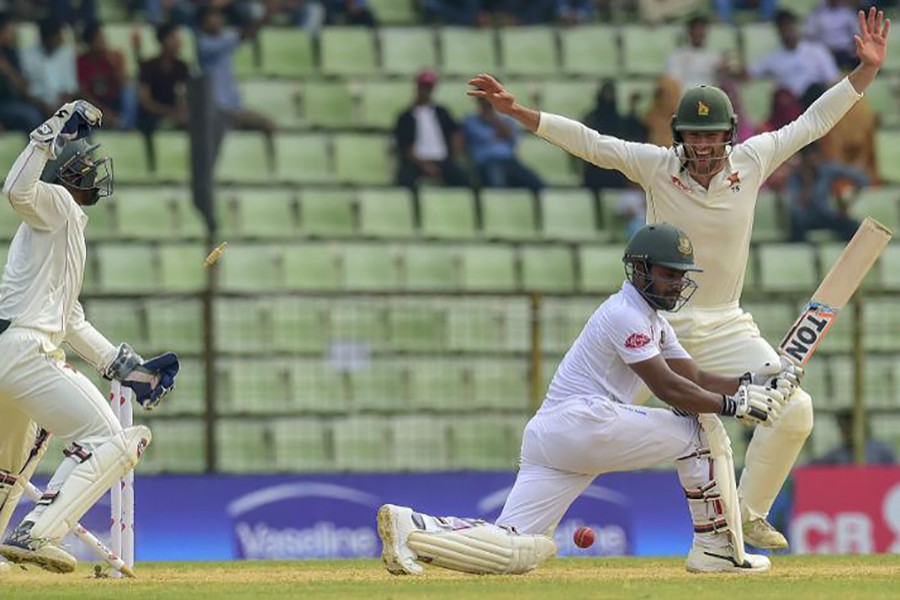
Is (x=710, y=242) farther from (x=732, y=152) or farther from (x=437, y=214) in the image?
(x=437, y=214)

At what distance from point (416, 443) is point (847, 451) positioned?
2.79 m

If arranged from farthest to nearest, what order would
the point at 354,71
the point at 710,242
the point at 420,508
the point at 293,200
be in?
the point at 354,71 → the point at 293,200 → the point at 420,508 → the point at 710,242

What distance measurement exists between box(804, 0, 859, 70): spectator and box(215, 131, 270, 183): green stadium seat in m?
4.56

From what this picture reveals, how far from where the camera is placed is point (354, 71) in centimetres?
1761

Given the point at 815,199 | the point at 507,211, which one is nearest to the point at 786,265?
the point at 815,199

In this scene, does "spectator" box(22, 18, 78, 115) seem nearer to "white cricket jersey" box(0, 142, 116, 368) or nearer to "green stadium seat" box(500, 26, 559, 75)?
"green stadium seat" box(500, 26, 559, 75)

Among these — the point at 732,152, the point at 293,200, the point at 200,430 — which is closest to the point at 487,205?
the point at 293,200

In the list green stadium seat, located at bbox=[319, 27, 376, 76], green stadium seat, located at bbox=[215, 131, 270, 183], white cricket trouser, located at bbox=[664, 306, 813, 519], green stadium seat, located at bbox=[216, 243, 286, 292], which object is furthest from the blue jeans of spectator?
white cricket trouser, located at bbox=[664, 306, 813, 519]

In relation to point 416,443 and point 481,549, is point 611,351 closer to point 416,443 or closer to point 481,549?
point 481,549

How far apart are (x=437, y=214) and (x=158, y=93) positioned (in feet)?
7.44

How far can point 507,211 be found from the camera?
1662 centimetres

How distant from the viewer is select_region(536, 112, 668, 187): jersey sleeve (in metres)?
9.91

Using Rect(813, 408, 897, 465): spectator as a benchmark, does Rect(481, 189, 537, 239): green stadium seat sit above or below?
above

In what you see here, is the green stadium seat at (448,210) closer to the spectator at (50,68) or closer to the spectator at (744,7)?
the spectator at (50,68)
